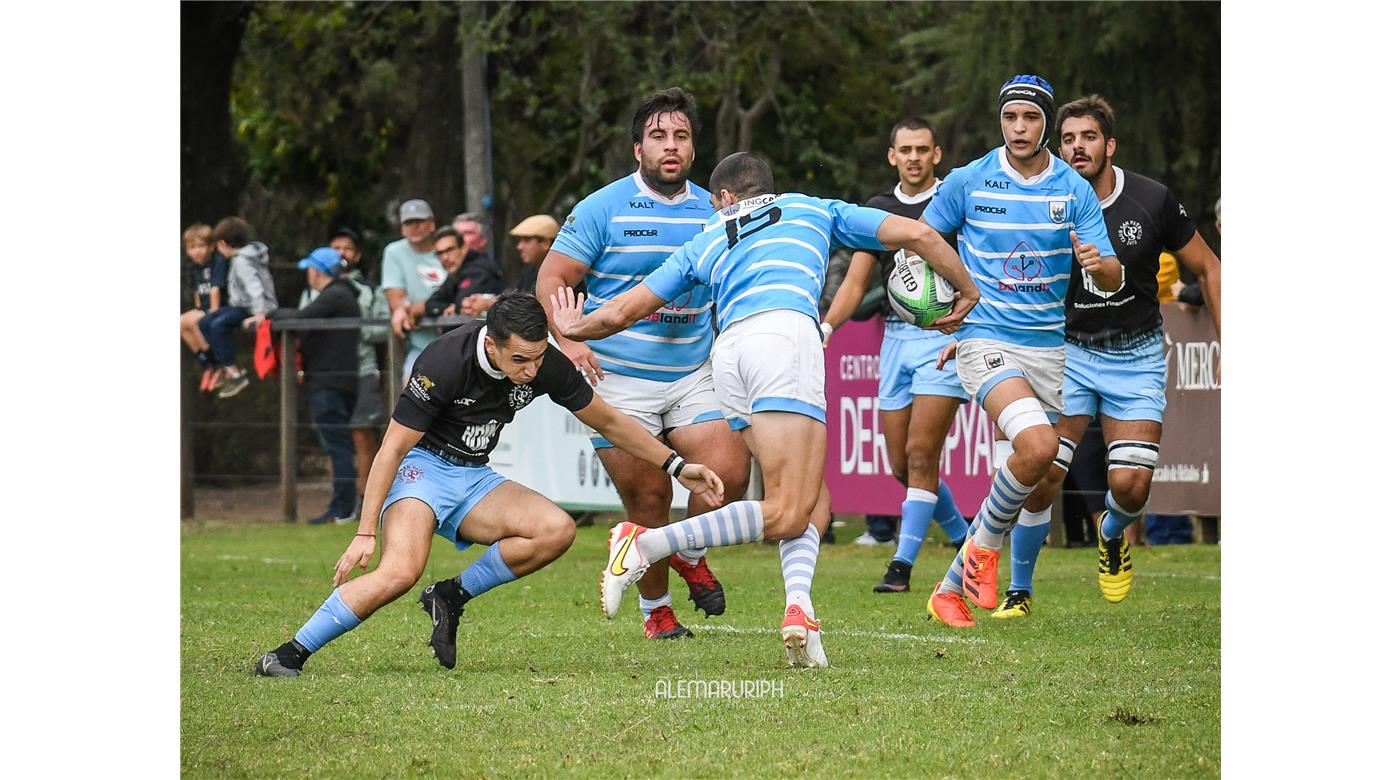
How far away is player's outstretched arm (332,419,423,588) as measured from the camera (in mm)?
6734

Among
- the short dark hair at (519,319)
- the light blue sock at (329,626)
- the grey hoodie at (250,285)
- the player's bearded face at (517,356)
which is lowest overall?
the light blue sock at (329,626)

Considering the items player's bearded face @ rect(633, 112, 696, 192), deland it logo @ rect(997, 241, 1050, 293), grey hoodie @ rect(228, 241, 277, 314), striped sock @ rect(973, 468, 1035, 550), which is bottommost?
striped sock @ rect(973, 468, 1035, 550)

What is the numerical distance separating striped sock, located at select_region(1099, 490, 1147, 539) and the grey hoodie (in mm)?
9221

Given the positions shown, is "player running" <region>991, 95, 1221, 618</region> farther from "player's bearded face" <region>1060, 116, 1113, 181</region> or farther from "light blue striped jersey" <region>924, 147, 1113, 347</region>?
"light blue striped jersey" <region>924, 147, 1113, 347</region>

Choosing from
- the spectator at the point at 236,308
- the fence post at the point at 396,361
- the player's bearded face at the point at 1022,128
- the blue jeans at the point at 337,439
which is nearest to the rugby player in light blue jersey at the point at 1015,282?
the player's bearded face at the point at 1022,128

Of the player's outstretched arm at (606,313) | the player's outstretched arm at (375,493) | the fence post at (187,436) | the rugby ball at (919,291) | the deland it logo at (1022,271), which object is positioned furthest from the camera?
the fence post at (187,436)

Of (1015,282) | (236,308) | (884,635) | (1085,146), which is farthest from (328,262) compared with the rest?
(884,635)

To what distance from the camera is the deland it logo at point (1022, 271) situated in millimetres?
8523

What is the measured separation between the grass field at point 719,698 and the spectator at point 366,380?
5.31 m

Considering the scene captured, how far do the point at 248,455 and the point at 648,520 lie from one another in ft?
31.9

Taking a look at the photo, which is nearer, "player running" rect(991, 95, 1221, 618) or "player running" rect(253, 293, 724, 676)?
"player running" rect(253, 293, 724, 676)

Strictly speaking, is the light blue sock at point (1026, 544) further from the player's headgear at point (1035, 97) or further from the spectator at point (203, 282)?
the spectator at point (203, 282)

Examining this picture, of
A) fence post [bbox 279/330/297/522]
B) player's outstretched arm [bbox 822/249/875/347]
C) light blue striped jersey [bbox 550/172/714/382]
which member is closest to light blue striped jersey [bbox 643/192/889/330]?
light blue striped jersey [bbox 550/172/714/382]

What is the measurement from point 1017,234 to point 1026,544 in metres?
1.60
